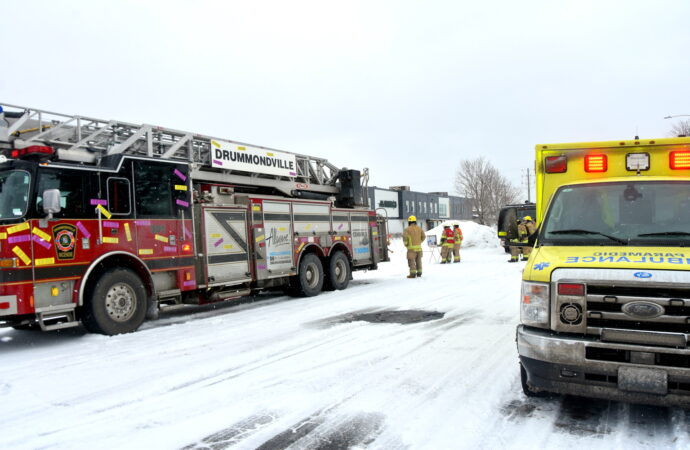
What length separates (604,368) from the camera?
356 cm

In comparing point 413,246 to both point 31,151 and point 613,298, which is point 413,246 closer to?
point 31,151

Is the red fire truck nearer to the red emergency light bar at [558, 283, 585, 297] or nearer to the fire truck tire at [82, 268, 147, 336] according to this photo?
the fire truck tire at [82, 268, 147, 336]

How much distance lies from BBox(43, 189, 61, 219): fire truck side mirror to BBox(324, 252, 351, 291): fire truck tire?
6.77 metres

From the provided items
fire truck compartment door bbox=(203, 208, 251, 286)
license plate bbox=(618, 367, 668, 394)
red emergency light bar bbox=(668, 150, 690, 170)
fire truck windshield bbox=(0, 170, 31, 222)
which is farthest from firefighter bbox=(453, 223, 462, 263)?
license plate bbox=(618, 367, 668, 394)

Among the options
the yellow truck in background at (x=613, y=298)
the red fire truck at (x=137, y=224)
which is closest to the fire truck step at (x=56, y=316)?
the red fire truck at (x=137, y=224)

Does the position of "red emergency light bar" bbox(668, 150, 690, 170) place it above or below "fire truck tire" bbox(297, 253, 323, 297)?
above

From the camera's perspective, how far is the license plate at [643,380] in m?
3.40

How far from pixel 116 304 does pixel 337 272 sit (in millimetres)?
6097

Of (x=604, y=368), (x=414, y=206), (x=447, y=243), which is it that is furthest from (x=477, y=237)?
(x=414, y=206)

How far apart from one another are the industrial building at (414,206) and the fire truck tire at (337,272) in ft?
156

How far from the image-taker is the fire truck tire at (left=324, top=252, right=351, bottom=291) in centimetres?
1243

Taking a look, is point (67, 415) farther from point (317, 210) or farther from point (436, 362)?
point (317, 210)

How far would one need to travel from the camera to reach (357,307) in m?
9.48

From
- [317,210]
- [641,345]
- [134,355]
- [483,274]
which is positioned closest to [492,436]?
Answer: [641,345]
